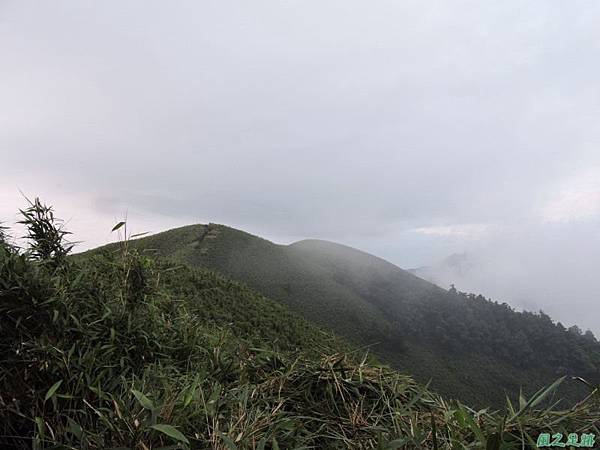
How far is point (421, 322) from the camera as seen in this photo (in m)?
32.1

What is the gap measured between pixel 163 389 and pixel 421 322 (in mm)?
33030

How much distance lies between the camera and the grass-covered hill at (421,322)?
2711 centimetres

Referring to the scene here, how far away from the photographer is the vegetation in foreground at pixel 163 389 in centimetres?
138

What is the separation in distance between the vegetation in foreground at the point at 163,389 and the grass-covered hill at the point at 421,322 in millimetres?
23740

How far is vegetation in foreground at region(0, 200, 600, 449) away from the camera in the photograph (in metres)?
1.38

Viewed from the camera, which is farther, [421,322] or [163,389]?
[421,322]

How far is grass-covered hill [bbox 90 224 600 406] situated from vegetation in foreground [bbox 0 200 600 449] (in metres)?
23.7

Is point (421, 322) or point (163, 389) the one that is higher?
point (163, 389)

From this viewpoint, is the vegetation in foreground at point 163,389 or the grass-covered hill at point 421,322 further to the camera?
the grass-covered hill at point 421,322

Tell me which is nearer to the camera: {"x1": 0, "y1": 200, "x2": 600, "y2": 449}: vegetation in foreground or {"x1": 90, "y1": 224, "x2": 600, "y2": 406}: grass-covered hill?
{"x1": 0, "y1": 200, "x2": 600, "y2": 449}: vegetation in foreground

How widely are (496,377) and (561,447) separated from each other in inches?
1232

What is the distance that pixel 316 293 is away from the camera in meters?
32.0

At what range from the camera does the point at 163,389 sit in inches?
72.2

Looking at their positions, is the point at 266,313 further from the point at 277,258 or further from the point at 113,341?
the point at 277,258
